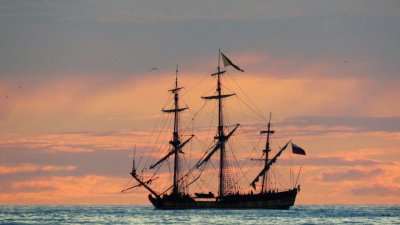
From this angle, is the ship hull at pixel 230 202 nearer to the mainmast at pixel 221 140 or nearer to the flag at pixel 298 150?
the mainmast at pixel 221 140

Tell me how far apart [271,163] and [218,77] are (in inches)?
768

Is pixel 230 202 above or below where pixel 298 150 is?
below

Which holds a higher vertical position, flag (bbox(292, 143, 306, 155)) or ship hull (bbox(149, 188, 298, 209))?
flag (bbox(292, 143, 306, 155))

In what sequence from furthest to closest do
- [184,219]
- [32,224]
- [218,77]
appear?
[218,77], [184,219], [32,224]

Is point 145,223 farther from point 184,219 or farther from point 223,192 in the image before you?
point 223,192

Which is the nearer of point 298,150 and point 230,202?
point 298,150

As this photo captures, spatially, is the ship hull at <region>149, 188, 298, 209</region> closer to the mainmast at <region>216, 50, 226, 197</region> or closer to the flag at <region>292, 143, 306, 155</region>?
the mainmast at <region>216, 50, 226, 197</region>

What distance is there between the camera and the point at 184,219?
506ft

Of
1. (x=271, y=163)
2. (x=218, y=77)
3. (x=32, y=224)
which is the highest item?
(x=218, y=77)

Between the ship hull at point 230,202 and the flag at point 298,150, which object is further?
the ship hull at point 230,202

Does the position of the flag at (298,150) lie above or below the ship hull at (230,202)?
above

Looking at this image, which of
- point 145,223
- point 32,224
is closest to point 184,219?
point 145,223

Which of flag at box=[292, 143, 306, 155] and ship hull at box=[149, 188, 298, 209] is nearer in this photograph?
flag at box=[292, 143, 306, 155]

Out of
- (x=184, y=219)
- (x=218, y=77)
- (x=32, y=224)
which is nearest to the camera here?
(x=32, y=224)
